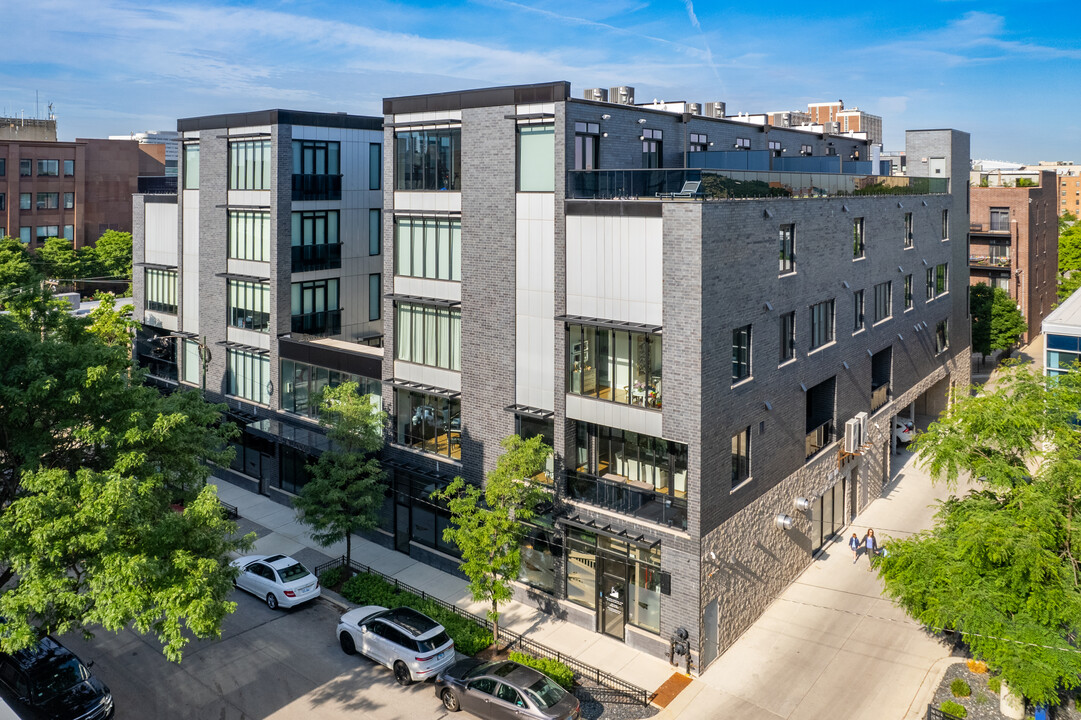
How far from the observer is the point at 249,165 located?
1451 inches

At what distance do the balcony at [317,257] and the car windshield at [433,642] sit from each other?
19068 mm

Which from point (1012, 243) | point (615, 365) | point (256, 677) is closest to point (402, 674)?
point (256, 677)

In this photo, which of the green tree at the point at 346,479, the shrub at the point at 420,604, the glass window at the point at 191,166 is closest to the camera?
the shrub at the point at 420,604

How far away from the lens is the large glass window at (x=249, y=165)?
118 feet

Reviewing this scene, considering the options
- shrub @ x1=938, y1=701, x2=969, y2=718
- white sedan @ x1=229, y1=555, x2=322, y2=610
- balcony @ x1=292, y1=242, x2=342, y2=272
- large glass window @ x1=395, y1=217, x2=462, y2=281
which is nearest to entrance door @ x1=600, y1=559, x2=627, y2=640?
shrub @ x1=938, y1=701, x2=969, y2=718

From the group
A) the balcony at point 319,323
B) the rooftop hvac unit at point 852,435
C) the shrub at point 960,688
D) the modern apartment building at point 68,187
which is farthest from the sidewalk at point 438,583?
the modern apartment building at point 68,187

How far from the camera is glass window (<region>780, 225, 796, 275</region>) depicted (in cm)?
Result: 2725

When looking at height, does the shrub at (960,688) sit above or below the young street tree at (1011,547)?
below

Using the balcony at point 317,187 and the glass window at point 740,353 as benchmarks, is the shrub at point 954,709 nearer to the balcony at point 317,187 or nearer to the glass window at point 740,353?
the glass window at point 740,353

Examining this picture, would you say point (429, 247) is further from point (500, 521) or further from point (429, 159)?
point (500, 521)

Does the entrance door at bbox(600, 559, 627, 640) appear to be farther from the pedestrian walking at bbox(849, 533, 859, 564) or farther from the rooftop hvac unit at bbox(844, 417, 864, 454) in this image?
the rooftop hvac unit at bbox(844, 417, 864, 454)

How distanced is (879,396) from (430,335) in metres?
20.8

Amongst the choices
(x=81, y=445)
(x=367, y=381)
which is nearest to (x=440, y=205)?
(x=367, y=381)

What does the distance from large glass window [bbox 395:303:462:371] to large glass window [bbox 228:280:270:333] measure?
9141 millimetres
